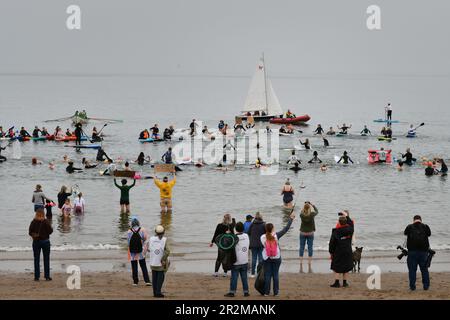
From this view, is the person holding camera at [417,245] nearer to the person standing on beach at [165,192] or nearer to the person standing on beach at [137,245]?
the person standing on beach at [137,245]

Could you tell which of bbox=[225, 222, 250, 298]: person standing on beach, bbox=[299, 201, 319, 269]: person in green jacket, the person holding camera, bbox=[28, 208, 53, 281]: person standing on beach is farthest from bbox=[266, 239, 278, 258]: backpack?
bbox=[28, 208, 53, 281]: person standing on beach

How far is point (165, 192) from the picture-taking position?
98.7 ft

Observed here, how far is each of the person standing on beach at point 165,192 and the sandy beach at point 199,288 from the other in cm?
1056

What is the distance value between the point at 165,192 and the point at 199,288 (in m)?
13.2

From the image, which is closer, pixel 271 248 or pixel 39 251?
pixel 271 248

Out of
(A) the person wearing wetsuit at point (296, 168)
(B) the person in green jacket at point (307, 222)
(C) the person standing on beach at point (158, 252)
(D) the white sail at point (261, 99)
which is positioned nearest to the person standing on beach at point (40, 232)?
(C) the person standing on beach at point (158, 252)

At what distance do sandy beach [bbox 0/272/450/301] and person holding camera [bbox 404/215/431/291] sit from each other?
0.49 m

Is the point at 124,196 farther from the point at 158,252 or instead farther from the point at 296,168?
the point at 296,168

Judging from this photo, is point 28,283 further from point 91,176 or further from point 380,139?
point 380,139

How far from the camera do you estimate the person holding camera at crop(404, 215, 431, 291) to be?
16156mm

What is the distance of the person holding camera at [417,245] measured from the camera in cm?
1616

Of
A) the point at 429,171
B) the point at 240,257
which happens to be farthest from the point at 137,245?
the point at 429,171

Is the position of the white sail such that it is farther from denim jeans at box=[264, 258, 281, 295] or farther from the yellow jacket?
denim jeans at box=[264, 258, 281, 295]

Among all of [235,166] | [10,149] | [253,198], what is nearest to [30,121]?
[10,149]
